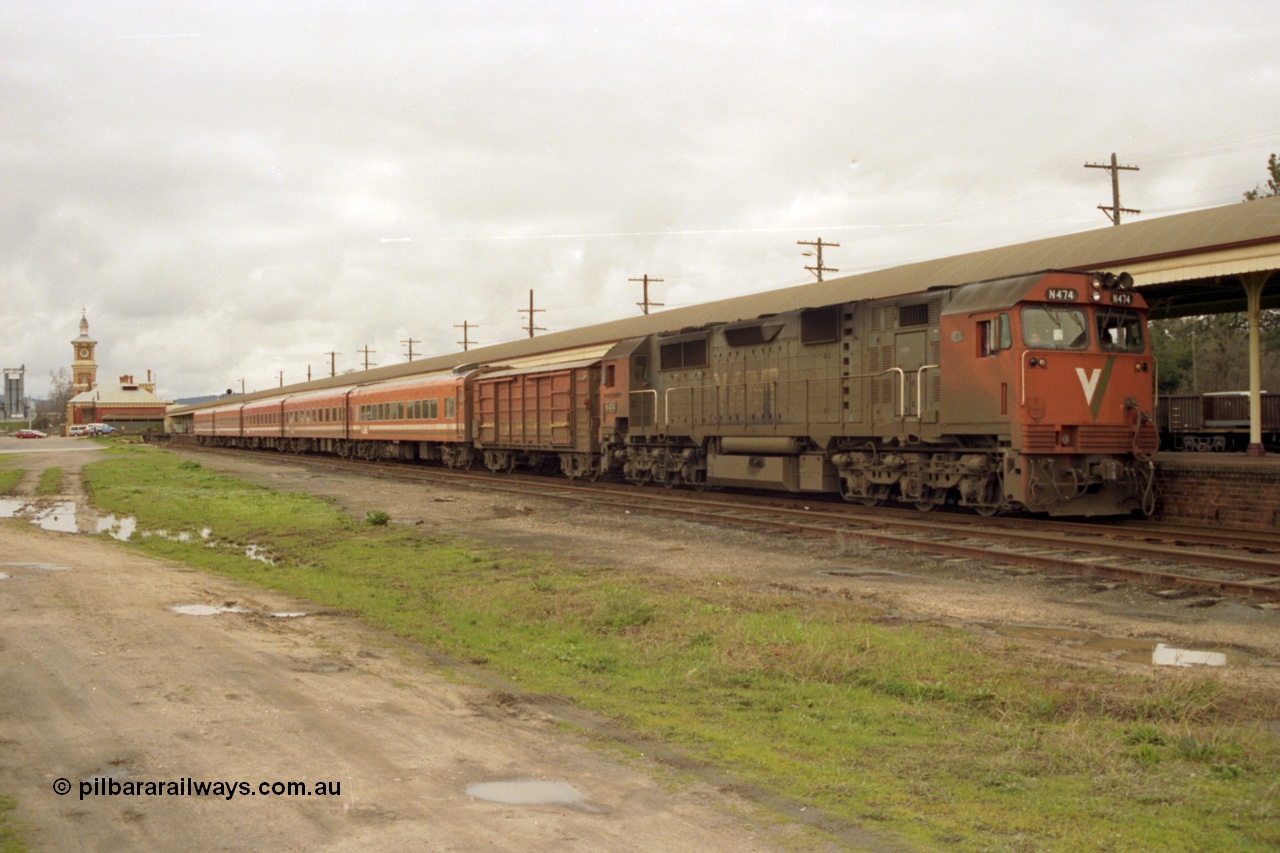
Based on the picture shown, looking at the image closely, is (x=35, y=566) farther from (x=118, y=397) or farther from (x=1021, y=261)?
(x=118, y=397)

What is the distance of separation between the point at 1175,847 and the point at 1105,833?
0.27 metres

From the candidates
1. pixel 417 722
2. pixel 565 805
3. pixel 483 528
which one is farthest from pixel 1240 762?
pixel 483 528

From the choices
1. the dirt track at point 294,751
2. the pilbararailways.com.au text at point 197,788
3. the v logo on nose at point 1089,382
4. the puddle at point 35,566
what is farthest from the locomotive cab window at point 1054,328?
the puddle at point 35,566

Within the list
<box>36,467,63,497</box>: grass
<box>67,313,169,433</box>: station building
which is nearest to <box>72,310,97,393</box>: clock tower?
<box>67,313,169,433</box>: station building

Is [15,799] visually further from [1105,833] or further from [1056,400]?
[1056,400]

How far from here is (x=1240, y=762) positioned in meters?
5.18

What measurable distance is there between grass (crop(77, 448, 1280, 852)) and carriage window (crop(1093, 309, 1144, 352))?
8305 millimetres

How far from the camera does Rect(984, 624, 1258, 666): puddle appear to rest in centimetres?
756

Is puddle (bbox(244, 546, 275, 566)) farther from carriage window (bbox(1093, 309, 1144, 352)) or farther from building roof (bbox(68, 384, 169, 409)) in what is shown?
building roof (bbox(68, 384, 169, 409))

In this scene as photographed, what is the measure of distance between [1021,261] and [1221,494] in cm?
748

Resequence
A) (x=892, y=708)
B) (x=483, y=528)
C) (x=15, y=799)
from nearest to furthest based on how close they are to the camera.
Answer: (x=15, y=799), (x=892, y=708), (x=483, y=528)

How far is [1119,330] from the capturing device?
51.5 ft

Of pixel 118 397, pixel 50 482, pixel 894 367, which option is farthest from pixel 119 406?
pixel 894 367

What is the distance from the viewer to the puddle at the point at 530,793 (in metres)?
4.62
